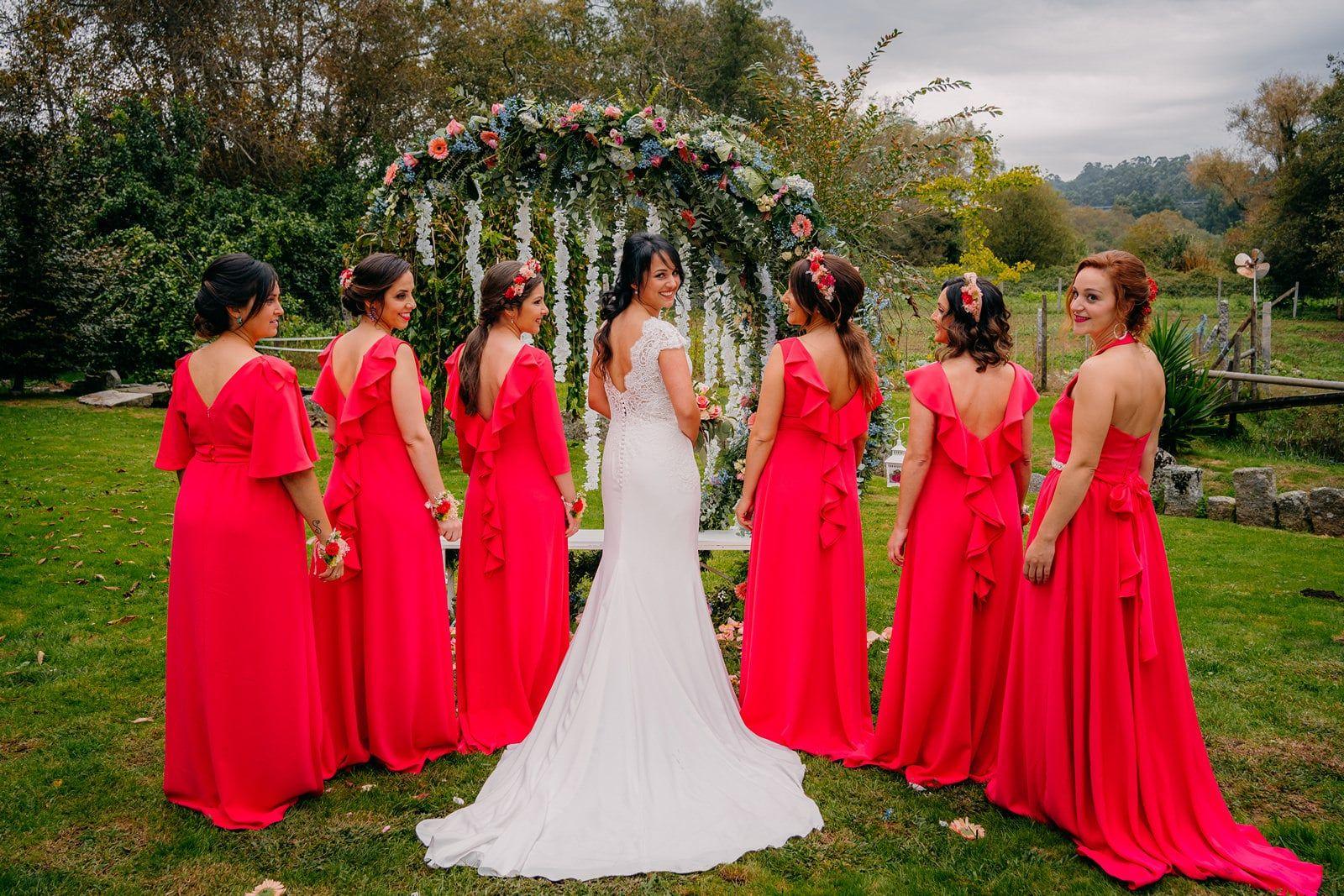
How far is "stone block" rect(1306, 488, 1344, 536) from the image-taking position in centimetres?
884

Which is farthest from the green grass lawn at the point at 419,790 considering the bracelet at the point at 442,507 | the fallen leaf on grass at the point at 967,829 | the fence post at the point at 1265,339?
the fence post at the point at 1265,339

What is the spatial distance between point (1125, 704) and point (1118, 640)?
0.78 ft

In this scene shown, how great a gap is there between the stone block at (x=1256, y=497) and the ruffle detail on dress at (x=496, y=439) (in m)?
8.05

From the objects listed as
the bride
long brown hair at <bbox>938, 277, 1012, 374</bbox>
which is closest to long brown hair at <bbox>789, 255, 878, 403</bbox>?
long brown hair at <bbox>938, 277, 1012, 374</bbox>

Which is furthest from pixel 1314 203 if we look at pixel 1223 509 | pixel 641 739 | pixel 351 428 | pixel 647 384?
pixel 351 428

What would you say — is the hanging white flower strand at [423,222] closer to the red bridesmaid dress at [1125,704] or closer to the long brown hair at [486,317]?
the long brown hair at [486,317]

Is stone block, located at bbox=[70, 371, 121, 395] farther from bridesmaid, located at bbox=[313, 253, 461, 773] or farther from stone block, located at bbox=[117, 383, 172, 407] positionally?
bridesmaid, located at bbox=[313, 253, 461, 773]

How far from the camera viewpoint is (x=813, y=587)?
4520 millimetres

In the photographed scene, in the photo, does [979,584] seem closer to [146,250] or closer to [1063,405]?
[1063,405]

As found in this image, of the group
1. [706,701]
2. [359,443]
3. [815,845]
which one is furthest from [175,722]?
[815,845]

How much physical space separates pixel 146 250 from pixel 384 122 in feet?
29.5

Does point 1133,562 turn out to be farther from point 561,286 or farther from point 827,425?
point 561,286

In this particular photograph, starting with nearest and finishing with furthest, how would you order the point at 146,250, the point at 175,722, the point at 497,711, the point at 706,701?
the point at 175,722
the point at 706,701
the point at 497,711
the point at 146,250

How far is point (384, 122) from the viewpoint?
25.6 m
